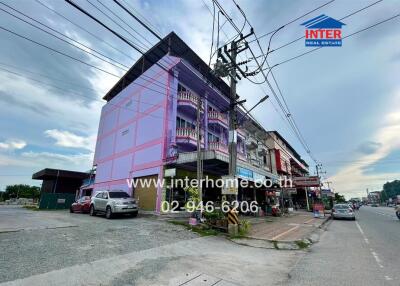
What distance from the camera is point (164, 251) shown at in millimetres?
7188

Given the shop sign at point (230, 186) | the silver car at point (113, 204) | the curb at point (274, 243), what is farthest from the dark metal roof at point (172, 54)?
the curb at point (274, 243)

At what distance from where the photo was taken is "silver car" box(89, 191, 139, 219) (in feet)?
46.4

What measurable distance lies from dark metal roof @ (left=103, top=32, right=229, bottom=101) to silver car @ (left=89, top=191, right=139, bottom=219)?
1053cm

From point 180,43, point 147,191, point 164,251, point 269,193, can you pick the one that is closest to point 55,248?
point 164,251

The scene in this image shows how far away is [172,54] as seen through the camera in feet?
67.5

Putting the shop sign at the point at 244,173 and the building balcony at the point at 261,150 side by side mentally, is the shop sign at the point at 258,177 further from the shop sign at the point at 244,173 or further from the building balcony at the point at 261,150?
the building balcony at the point at 261,150

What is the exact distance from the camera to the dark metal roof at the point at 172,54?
64.8 feet

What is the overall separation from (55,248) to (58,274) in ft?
6.93

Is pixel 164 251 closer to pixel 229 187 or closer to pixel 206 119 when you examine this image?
pixel 229 187

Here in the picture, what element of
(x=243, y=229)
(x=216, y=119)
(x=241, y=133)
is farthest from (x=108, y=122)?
(x=243, y=229)

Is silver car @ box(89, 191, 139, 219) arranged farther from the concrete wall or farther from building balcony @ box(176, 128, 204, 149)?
building balcony @ box(176, 128, 204, 149)

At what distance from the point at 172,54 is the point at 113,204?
13.8 meters

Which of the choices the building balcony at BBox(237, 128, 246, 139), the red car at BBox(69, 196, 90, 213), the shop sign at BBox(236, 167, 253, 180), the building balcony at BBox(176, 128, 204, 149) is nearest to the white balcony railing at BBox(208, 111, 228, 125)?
the building balcony at BBox(176, 128, 204, 149)

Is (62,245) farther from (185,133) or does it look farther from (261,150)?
(261,150)
